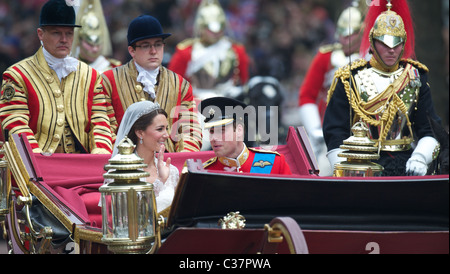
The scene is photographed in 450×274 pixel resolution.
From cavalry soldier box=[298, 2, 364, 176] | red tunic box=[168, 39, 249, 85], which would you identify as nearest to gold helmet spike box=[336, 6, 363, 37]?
cavalry soldier box=[298, 2, 364, 176]

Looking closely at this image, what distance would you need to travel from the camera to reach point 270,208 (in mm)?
5297

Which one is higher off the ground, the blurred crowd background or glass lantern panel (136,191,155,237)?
the blurred crowd background

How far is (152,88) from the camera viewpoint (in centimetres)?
761

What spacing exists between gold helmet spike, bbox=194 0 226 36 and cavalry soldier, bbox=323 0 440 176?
5.77 metres

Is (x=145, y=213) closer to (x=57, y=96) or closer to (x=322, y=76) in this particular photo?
(x=57, y=96)

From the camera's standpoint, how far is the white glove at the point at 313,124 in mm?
10531

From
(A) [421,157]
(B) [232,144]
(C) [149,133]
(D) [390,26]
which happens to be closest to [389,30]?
(D) [390,26]

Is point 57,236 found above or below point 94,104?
below

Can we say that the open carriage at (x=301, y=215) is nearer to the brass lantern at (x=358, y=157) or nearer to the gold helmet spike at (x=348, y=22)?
the brass lantern at (x=358, y=157)

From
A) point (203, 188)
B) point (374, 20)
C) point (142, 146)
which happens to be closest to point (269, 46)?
point (374, 20)

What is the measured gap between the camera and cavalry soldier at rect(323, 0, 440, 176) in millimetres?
7246

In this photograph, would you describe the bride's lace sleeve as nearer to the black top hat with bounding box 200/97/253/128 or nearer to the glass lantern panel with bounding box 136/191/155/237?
the black top hat with bounding box 200/97/253/128

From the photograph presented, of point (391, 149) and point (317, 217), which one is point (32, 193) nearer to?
point (317, 217)
